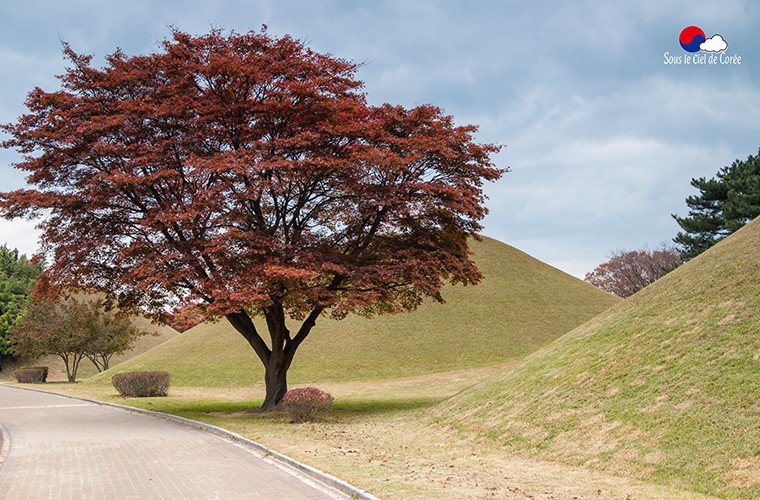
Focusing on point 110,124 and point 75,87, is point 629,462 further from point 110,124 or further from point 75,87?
point 75,87

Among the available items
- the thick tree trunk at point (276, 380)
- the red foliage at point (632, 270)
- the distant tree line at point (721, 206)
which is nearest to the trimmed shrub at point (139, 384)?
the thick tree trunk at point (276, 380)

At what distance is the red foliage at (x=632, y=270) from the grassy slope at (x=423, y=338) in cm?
1716

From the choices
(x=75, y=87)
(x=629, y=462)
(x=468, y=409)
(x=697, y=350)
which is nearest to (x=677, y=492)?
(x=629, y=462)

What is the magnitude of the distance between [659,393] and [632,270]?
77221 millimetres

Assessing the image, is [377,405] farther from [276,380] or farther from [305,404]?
[305,404]

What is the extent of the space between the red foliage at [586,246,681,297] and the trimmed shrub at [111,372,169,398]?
211 ft

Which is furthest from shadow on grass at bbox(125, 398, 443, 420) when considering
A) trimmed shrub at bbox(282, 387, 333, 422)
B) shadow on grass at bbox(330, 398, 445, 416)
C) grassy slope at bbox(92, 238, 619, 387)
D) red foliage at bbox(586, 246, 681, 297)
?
red foliage at bbox(586, 246, 681, 297)

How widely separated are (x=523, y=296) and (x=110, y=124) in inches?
1906

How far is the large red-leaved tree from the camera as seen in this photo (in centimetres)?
2262

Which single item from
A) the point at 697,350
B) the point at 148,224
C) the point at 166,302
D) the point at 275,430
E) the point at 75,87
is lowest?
the point at 275,430

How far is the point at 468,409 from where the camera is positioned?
19562 millimetres

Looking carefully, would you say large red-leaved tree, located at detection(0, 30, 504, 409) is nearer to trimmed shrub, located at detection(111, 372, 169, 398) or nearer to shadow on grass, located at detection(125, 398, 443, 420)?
shadow on grass, located at detection(125, 398, 443, 420)

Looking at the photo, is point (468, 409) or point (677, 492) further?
point (468, 409)

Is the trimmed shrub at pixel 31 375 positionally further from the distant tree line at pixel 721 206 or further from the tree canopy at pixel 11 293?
the distant tree line at pixel 721 206
